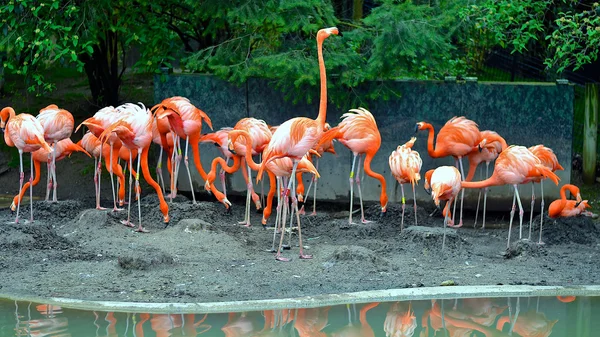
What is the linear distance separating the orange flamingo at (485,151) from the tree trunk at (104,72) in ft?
16.4

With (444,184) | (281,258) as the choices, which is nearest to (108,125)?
(281,258)

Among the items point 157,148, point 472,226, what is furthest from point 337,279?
point 157,148

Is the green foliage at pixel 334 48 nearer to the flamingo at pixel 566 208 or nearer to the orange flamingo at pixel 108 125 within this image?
the orange flamingo at pixel 108 125

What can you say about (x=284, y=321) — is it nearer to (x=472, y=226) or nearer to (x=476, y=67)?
(x=472, y=226)

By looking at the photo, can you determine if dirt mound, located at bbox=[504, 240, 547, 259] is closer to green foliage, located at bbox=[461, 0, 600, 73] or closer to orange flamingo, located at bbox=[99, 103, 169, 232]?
green foliage, located at bbox=[461, 0, 600, 73]

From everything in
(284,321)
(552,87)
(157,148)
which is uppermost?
(552,87)

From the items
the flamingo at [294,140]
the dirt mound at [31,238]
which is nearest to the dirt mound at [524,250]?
the flamingo at [294,140]

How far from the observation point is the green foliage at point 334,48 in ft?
29.2

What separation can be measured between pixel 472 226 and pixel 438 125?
46.6 inches

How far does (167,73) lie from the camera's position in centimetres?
1002

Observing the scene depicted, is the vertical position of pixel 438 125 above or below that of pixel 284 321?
above

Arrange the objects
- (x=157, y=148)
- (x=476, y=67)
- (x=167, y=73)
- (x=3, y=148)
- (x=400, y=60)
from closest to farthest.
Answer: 1. (x=400, y=60)
2. (x=167, y=73)
3. (x=157, y=148)
4. (x=3, y=148)
5. (x=476, y=67)

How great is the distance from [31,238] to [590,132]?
6252 millimetres

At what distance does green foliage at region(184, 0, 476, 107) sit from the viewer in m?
8.91
